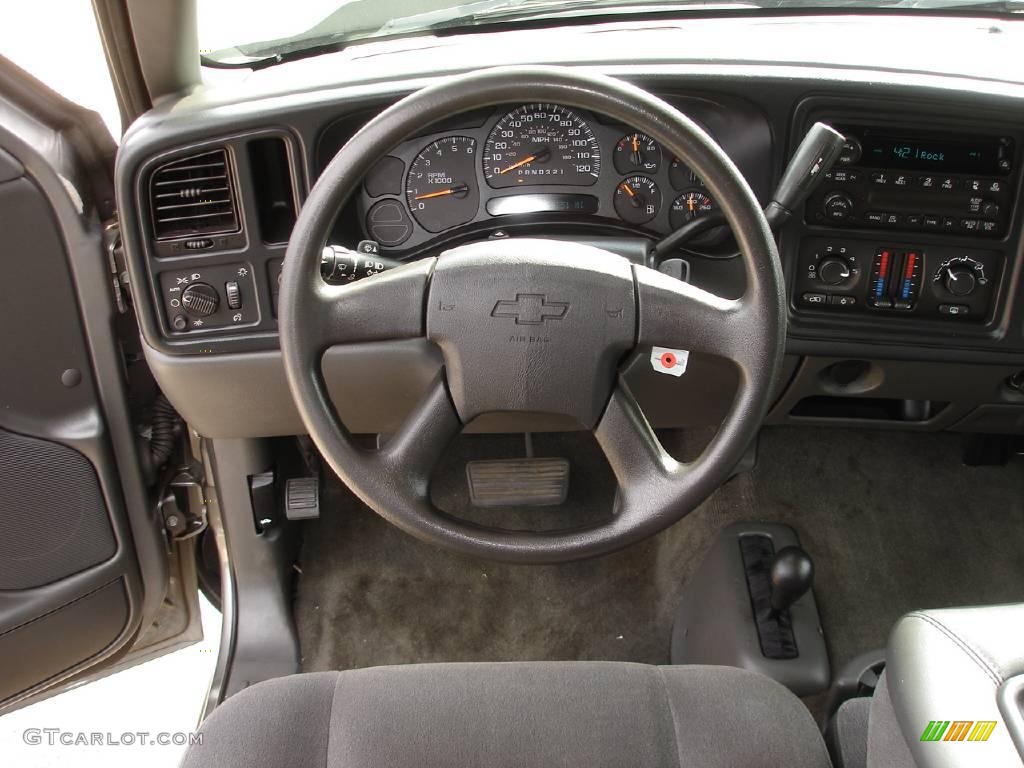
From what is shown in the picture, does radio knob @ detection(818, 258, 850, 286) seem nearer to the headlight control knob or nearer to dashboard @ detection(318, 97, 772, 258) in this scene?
dashboard @ detection(318, 97, 772, 258)

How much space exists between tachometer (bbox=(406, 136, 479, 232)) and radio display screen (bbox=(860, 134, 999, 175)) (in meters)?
0.58

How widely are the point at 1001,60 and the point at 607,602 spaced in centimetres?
123

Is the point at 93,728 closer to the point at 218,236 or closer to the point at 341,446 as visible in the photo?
the point at 218,236

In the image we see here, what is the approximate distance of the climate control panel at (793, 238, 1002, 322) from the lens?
1.32 m

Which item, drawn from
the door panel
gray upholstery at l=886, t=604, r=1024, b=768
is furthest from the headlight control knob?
gray upholstery at l=886, t=604, r=1024, b=768

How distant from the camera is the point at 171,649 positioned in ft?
6.36

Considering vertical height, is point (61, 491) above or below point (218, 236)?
below

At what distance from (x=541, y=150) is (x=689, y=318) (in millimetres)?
477

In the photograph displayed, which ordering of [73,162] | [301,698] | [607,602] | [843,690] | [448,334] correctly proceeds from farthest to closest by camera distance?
[607,602] < [843,690] < [73,162] < [301,698] < [448,334]

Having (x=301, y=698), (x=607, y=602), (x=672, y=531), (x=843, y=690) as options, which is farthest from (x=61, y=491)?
(x=843, y=690)

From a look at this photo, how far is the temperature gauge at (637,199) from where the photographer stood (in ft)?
4.35

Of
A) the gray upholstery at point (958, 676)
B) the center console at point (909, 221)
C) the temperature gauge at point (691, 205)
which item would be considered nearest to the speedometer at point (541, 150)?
the temperature gauge at point (691, 205)

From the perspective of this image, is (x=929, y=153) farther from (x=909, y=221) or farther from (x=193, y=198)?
(x=193, y=198)

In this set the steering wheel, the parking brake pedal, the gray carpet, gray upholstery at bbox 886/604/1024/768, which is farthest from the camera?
the gray carpet
